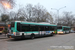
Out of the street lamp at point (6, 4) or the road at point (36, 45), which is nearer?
the road at point (36, 45)

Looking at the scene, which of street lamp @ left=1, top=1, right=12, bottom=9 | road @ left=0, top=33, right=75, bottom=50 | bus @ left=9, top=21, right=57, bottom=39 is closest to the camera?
road @ left=0, top=33, right=75, bottom=50

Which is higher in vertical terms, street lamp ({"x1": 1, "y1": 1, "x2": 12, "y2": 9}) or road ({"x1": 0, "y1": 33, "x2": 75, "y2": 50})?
street lamp ({"x1": 1, "y1": 1, "x2": 12, "y2": 9})

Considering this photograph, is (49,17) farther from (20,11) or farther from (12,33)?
(12,33)

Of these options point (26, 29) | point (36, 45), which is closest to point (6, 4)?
point (26, 29)

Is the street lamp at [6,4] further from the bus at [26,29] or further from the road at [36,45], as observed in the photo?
the road at [36,45]

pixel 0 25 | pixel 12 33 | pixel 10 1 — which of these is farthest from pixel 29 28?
pixel 0 25

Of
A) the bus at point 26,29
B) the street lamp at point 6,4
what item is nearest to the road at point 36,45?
the bus at point 26,29

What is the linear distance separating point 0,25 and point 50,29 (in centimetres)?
1482

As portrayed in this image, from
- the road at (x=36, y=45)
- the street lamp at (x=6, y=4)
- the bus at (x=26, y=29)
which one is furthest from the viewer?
the street lamp at (x=6, y=4)

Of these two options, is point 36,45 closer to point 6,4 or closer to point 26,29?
point 26,29

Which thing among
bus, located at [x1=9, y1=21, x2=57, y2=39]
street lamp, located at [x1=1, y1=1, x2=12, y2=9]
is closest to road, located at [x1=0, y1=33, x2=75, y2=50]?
bus, located at [x1=9, y1=21, x2=57, y2=39]

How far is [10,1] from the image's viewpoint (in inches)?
634

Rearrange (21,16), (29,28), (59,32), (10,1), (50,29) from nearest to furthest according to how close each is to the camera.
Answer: (29,28)
(10,1)
(50,29)
(59,32)
(21,16)

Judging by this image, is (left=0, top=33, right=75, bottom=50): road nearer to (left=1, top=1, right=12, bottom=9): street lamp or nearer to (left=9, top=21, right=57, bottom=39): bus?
(left=9, top=21, right=57, bottom=39): bus
